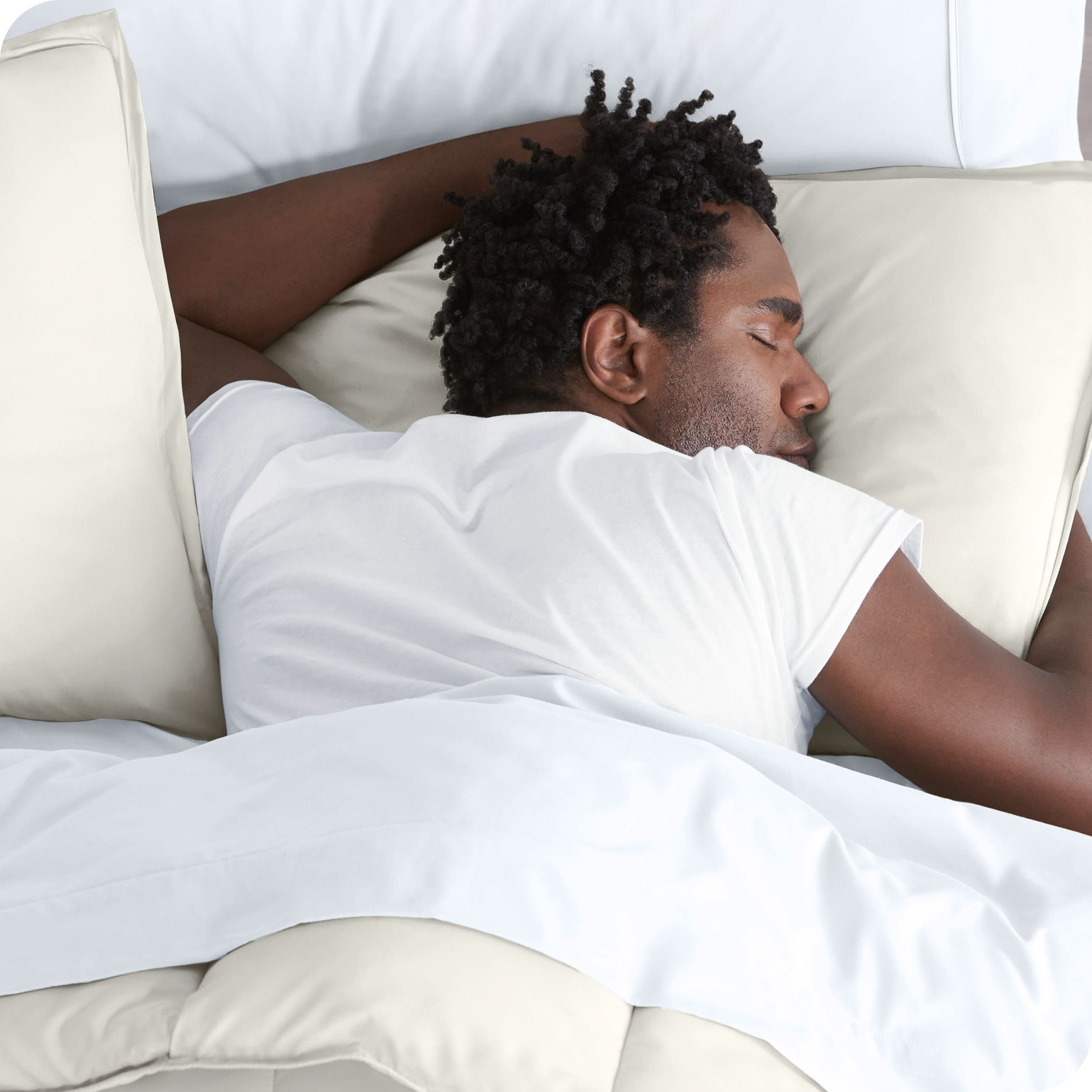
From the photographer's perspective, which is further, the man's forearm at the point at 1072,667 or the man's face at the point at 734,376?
the man's face at the point at 734,376

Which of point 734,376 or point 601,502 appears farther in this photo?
point 734,376

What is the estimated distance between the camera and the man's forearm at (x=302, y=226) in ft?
4.21

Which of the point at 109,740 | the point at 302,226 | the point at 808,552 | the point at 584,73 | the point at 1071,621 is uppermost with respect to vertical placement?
the point at 584,73

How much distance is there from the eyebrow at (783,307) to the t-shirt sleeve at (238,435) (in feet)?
1.40

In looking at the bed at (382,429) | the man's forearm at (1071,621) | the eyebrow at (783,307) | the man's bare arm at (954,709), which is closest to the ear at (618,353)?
the eyebrow at (783,307)

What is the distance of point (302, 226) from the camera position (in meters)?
1.29

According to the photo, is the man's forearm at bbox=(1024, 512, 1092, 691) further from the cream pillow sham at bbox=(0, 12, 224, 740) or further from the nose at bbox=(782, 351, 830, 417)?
the cream pillow sham at bbox=(0, 12, 224, 740)

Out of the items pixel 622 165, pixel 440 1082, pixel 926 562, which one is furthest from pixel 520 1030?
pixel 622 165

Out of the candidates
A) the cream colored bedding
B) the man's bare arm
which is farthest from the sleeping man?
the cream colored bedding

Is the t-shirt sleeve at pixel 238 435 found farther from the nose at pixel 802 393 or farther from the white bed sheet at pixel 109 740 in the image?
the nose at pixel 802 393

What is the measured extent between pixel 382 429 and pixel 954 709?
29.3 inches

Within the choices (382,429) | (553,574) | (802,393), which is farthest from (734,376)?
(382,429)

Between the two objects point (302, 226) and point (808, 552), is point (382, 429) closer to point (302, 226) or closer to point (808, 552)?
point (302, 226)

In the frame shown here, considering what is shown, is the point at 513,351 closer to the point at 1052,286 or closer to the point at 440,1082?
the point at 1052,286
